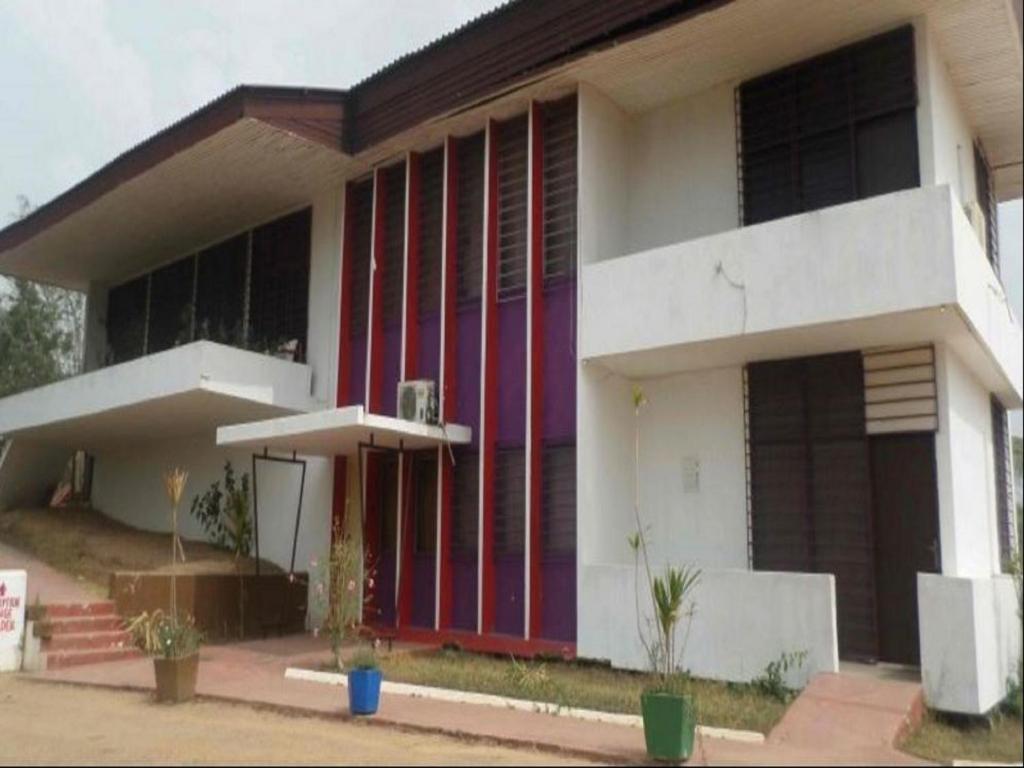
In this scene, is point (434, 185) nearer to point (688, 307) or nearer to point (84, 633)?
point (688, 307)

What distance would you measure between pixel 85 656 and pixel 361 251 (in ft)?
21.7

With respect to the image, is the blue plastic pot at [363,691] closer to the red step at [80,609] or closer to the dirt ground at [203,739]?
the dirt ground at [203,739]

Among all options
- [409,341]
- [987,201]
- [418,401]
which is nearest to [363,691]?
[418,401]

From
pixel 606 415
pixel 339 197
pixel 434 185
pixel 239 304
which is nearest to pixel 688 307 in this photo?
pixel 606 415

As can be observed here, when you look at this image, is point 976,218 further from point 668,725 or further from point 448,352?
point 668,725

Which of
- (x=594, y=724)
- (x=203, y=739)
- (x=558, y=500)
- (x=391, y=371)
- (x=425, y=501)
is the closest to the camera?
(x=203, y=739)

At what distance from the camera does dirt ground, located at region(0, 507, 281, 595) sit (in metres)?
14.0

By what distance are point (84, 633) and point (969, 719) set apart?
32.9 ft

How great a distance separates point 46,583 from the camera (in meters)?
13.5

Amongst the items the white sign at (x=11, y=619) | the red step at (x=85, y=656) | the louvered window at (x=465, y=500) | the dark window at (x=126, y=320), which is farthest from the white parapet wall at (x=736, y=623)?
the dark window at (x=126, y=320)

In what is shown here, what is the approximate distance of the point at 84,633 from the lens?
11.9 meters

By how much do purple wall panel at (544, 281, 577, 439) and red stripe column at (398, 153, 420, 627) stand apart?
2331 millimetres

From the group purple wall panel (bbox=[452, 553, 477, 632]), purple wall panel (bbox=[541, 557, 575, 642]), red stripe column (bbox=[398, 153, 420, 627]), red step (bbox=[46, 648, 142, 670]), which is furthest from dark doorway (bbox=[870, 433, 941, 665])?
red step (bbox=[46, 648, 142, 670])

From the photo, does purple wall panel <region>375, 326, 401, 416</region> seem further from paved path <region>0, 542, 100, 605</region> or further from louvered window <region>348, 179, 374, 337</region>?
paved path <region>0, 542, 100, 605</region>
